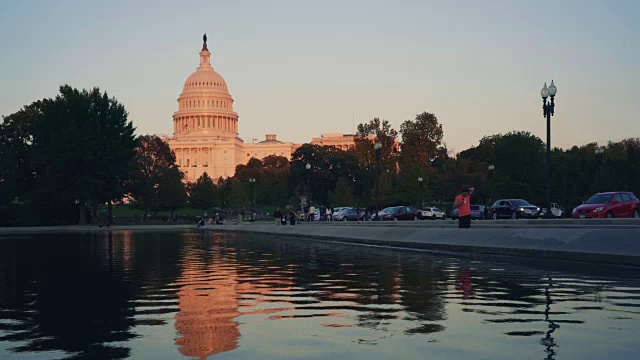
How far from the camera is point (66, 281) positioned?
15633 mm

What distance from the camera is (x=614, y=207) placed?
123ft

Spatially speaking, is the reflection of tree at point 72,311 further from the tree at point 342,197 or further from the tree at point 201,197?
the tree at point 201,197

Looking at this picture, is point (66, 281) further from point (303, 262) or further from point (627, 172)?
point (627, 172)

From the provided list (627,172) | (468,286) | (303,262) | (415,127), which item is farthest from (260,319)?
(415,127)

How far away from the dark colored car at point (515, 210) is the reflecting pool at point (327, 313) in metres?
34.6

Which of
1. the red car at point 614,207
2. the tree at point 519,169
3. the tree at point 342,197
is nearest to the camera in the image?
the red car at point 614,207

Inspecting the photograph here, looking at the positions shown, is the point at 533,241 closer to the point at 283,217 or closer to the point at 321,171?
the point at 283,217

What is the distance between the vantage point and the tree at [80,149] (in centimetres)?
8000

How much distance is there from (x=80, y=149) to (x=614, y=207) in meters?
59.6

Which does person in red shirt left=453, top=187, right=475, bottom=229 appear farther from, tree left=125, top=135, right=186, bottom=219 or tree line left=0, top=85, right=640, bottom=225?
tree left=125, top=135, right=186, bottom=219

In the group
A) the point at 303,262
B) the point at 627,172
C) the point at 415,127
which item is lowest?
the point at 303,262

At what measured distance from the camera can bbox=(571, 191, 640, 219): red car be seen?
3725 cm

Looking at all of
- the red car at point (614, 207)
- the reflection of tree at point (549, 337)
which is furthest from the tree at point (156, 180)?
the reflection of tree at point (549, 337)

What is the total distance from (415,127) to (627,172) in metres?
57.4
